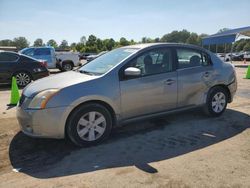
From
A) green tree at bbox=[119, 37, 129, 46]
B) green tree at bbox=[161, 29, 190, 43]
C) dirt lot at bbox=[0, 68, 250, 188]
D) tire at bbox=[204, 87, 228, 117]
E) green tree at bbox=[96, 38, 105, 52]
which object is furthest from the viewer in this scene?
green tree at bbox=[161, 29, 190, 43]

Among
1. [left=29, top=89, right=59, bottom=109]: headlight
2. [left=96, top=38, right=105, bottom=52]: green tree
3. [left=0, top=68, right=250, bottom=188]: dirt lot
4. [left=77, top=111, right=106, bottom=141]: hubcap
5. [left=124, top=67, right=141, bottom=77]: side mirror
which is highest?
[left=96, top=38, right=105, bottom=52]: green tree

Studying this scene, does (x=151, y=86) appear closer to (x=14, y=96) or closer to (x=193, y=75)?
(x=193, y=75)

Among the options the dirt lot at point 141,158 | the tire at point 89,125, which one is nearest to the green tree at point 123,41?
the dirt lot at point 141,158

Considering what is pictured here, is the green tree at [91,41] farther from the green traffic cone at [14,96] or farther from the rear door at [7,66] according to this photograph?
the green traffic cone at [14,96]

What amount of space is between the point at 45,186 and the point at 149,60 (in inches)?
116

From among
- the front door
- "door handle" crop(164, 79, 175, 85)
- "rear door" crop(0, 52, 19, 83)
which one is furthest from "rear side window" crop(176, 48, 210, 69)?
"rear door" crop(0, 52, 19, 83)

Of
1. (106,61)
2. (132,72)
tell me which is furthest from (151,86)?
(106,61)

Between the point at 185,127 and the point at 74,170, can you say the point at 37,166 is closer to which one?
the point at 74,170

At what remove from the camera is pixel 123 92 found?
4.80 m

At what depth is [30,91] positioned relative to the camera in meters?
4.60

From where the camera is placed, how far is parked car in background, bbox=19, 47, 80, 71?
18.2m

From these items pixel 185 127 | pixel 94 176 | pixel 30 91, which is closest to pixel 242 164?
pixel 185 127

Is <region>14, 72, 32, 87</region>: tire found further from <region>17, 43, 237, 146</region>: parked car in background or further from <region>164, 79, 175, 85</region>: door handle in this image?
<region>164, 79, 175, 85</region>: door handle

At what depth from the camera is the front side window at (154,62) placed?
5129mm
